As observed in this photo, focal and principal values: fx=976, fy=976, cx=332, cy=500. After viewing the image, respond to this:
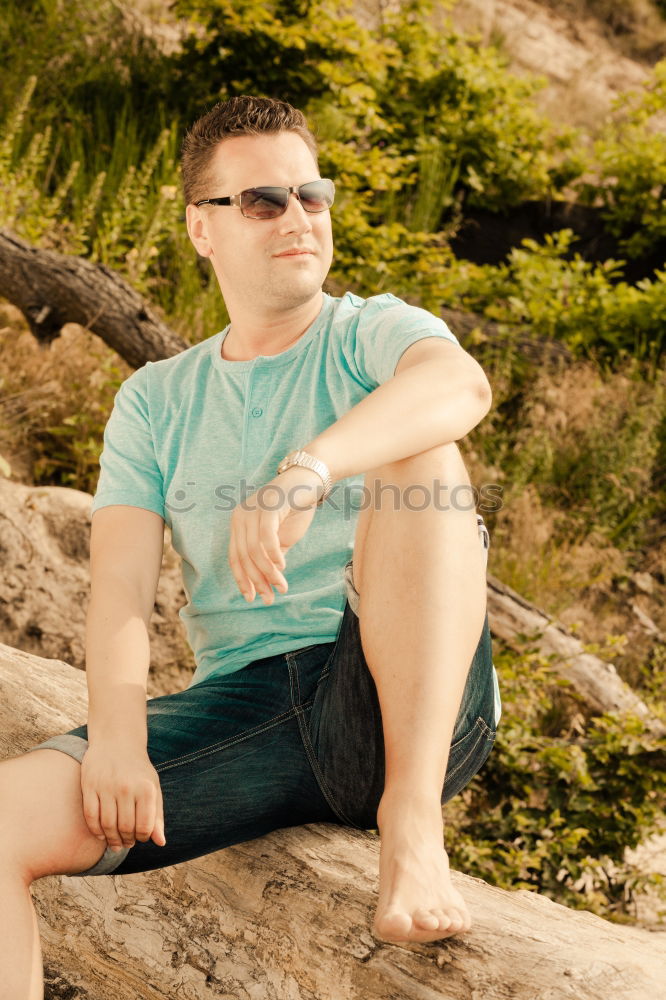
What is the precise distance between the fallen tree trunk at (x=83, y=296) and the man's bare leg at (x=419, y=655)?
304cm

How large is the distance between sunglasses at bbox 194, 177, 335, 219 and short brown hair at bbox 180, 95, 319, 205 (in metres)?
0.12

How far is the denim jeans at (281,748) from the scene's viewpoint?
1.73 metres

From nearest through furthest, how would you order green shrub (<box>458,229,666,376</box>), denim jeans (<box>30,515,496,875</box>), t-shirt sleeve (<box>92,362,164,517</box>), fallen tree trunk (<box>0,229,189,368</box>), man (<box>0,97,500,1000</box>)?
man (<box>0,97,500,1000</box>)
denim jeans (<box>30,515,496,875</box>)
t-shirt sleeve (<box>92,362,164,517</box>)
fallen tree trunk (<box>0,229,189,368</box>)
green shrub (<box>458,229,666,376</box>)

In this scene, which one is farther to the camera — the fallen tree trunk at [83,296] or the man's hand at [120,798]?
the fallen tree trunk at [83,296]

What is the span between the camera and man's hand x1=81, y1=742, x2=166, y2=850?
1633mm

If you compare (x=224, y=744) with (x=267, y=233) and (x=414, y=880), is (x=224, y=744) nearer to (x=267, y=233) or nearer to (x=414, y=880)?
(x=414, y=880)

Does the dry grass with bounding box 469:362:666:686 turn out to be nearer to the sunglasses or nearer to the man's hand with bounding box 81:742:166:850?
A: the sunglasses

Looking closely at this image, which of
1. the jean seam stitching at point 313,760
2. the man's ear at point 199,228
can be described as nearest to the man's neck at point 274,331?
the man's ear at point 199,228

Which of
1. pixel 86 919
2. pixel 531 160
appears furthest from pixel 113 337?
pixel 531 160

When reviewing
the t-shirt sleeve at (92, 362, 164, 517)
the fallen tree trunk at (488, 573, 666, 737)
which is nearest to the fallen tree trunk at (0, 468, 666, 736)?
the fallen tree trunk at (488, 573, 666, 737)

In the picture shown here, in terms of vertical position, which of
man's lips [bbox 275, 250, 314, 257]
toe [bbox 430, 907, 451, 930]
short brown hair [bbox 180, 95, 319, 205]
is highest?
short brown hair [bbox 180, 95, 319, 205]

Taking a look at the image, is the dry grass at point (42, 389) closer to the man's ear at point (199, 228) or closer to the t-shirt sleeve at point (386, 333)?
the man's ear at point (199, 228)

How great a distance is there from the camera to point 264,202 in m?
2.15

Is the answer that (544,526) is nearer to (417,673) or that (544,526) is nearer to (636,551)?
(636,551)
